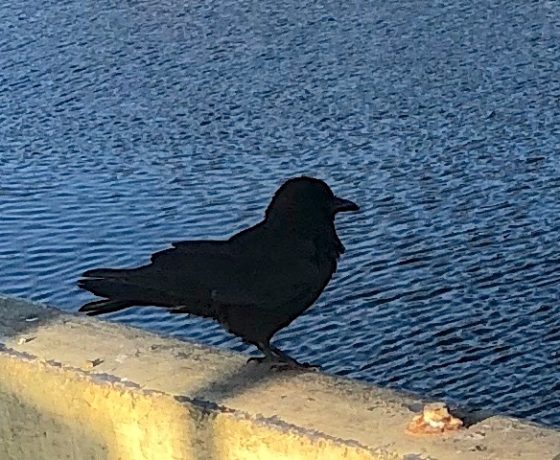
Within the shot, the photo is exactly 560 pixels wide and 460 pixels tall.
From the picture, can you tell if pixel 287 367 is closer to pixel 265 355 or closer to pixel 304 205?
pixel 265 355

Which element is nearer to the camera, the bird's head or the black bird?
the black bird

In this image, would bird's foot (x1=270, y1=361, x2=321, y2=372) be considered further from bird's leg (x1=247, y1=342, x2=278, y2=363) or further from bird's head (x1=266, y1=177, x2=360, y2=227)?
bird's head (x1=266, y1=177, x2=360, y2=227)

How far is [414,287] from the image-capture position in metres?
7.52

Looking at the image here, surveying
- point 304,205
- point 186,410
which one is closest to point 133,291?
point 186,410

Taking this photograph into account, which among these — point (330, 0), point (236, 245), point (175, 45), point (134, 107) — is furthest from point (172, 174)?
point (236, 245)

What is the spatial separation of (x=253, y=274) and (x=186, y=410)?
0.49 metres

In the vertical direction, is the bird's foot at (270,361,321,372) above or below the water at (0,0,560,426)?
above

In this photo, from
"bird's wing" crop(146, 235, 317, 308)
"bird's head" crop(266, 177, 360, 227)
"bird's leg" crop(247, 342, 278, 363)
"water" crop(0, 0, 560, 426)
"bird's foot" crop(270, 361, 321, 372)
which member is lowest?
"water" crop(0, 0, 560, 426)

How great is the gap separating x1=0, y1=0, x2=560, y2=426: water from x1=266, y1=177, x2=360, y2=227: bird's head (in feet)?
8.57

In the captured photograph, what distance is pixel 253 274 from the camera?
3.70 metres

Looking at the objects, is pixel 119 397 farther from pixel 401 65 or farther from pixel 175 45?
pixel 175 45

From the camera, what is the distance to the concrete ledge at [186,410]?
3111 mm

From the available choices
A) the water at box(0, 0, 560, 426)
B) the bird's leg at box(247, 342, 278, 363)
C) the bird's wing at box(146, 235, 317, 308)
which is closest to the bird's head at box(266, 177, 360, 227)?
the bird's wing at box(146, 235, 317, 308)

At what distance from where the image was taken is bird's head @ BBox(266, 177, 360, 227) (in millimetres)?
3844
